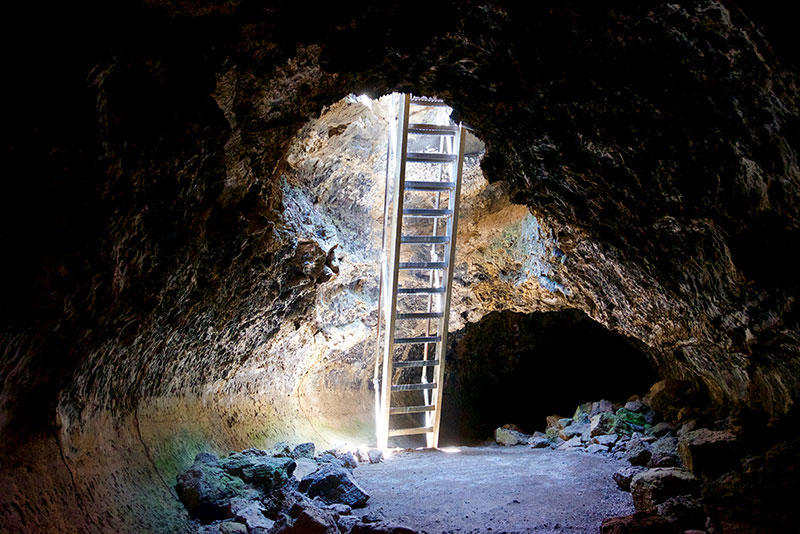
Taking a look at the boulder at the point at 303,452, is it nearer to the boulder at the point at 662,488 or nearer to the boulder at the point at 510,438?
the boulder at the point at 662,488

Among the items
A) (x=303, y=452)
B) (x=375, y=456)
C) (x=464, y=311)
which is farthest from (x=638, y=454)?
(x=464, y=311)

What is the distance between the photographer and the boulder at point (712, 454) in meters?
3.07

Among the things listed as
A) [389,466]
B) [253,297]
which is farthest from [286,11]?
[389,466]

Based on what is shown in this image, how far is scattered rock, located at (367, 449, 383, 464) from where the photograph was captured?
4860 mm

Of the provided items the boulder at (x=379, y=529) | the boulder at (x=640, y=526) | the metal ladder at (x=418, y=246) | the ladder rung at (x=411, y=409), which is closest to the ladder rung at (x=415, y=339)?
the metal ladder at (x=418, y=246)

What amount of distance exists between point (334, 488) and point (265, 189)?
2.02 meters

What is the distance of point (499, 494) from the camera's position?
11.1 feet

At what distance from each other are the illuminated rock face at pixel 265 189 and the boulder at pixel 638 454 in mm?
755

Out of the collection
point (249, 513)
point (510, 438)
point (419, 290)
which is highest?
point (419, 290)

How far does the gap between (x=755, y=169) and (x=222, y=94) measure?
2.22m

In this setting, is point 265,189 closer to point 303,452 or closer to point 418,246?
point 303,452

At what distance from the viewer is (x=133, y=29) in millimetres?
1731

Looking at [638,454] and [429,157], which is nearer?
[638,454]

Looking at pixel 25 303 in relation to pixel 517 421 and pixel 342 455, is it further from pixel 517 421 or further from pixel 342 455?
pixel 517 421
